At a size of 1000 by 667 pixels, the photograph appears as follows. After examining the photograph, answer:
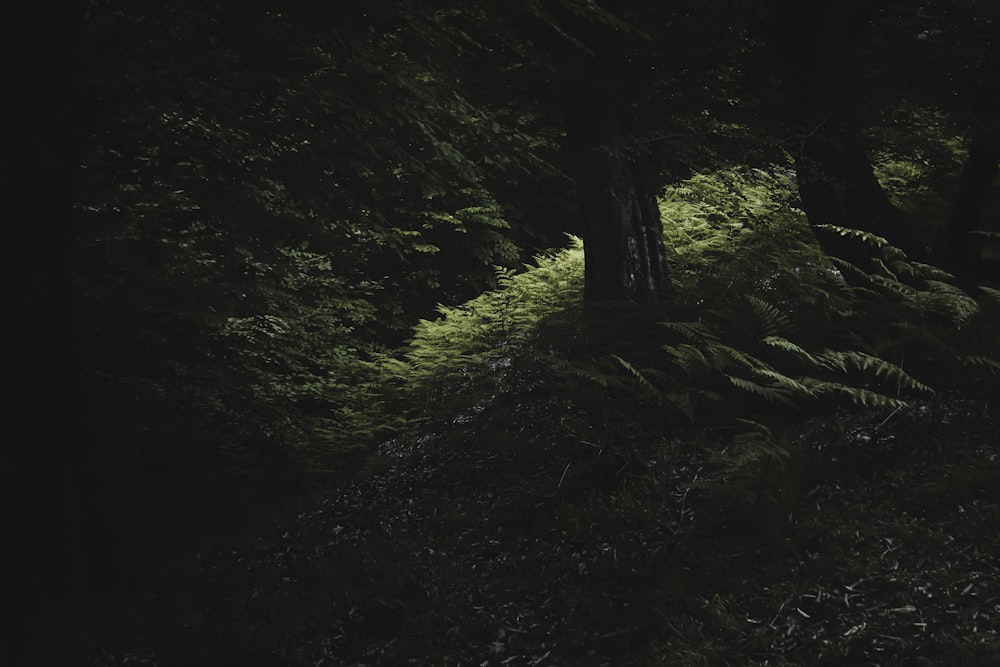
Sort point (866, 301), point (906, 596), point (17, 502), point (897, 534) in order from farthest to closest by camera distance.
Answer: point (866, 301) → point (17, 502) → point (897, 534) → point (906, 596)

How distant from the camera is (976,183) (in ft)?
23.4

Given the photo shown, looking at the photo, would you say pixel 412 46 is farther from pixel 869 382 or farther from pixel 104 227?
pixel 869 382

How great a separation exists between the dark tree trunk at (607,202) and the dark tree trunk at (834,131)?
2.11 metres

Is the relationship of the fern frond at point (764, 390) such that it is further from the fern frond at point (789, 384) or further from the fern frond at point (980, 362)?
the fern frond at point (980, 362)

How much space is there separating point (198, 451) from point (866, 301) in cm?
647

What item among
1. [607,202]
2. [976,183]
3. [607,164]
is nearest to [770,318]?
[976,183]

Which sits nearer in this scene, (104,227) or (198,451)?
(104,227)

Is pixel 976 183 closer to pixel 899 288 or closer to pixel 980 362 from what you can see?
pixel 899 288

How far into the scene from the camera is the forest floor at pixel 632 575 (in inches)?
156

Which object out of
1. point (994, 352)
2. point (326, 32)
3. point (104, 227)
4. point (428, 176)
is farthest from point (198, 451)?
point (994, 352)

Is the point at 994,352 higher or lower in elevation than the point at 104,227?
lower

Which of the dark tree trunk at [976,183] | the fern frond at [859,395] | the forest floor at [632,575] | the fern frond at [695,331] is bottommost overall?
the forest floor at [632,575]

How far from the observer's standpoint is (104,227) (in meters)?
6.72

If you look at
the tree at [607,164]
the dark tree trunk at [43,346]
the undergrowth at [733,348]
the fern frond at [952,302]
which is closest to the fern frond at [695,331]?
the undergrowth at [733,348]
